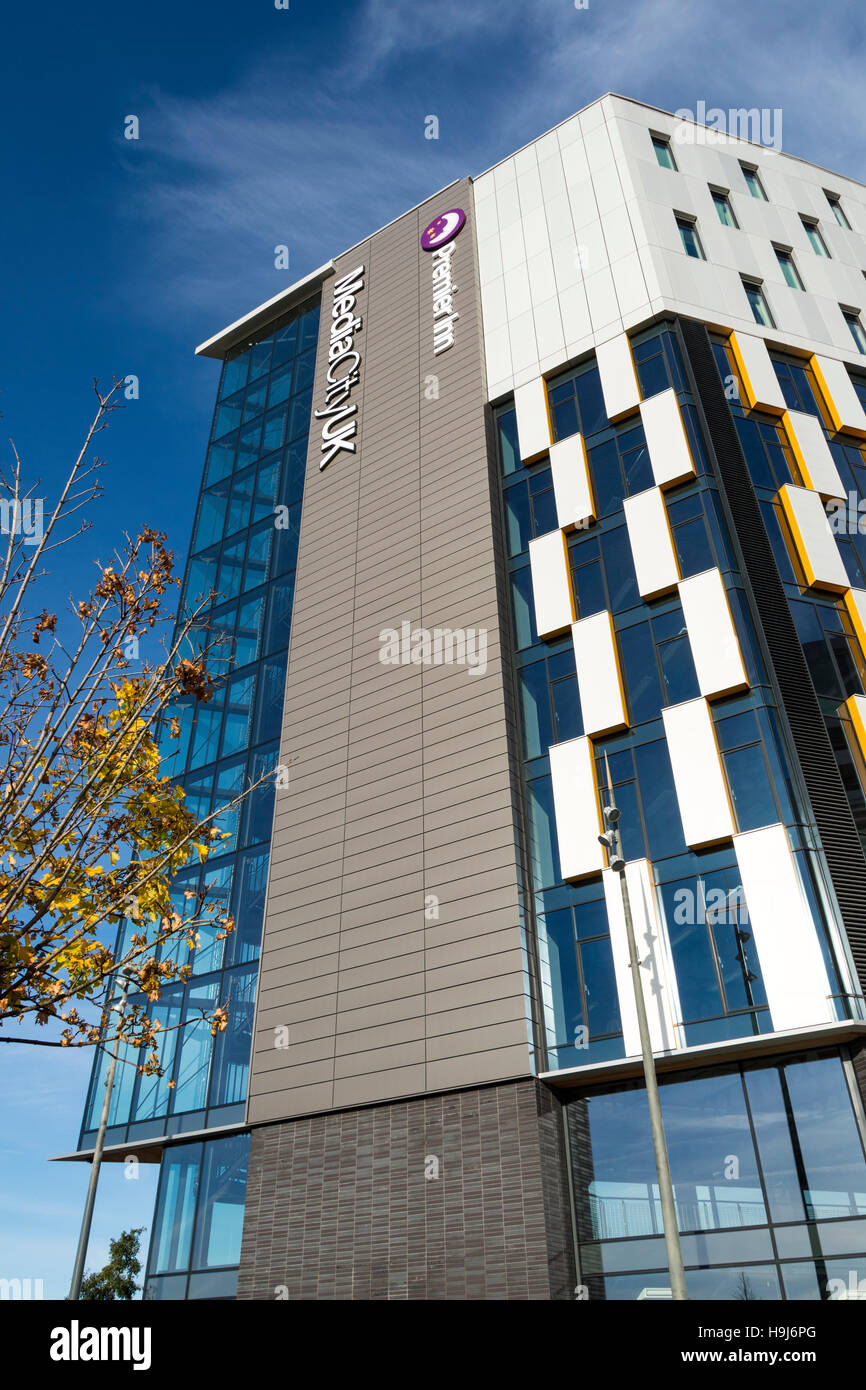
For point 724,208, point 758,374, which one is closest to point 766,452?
point 758,374

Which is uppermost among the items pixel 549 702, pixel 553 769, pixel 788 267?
pixel 788 267

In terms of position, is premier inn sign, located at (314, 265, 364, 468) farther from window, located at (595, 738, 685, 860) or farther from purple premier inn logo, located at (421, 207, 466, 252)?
window, located at (595, 738, 685, 860)

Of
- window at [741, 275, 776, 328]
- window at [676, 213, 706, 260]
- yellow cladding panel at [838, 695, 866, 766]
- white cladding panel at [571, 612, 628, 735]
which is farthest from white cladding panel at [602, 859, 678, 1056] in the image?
window at [676, 213, 706, 260]

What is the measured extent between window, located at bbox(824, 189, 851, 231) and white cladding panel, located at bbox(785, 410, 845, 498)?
38.1 feet

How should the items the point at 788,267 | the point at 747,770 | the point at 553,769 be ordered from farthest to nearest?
1. the point at 788,267
2. the point at 553,769
3. the point at 747,770

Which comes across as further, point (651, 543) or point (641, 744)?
point (651, 543)

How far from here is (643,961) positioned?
63.8ft

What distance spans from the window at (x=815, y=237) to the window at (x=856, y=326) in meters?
2.52

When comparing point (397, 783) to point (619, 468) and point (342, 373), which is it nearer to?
point (619, 468)

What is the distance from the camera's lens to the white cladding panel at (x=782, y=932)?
1719 cm

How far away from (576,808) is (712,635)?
4980 mm
